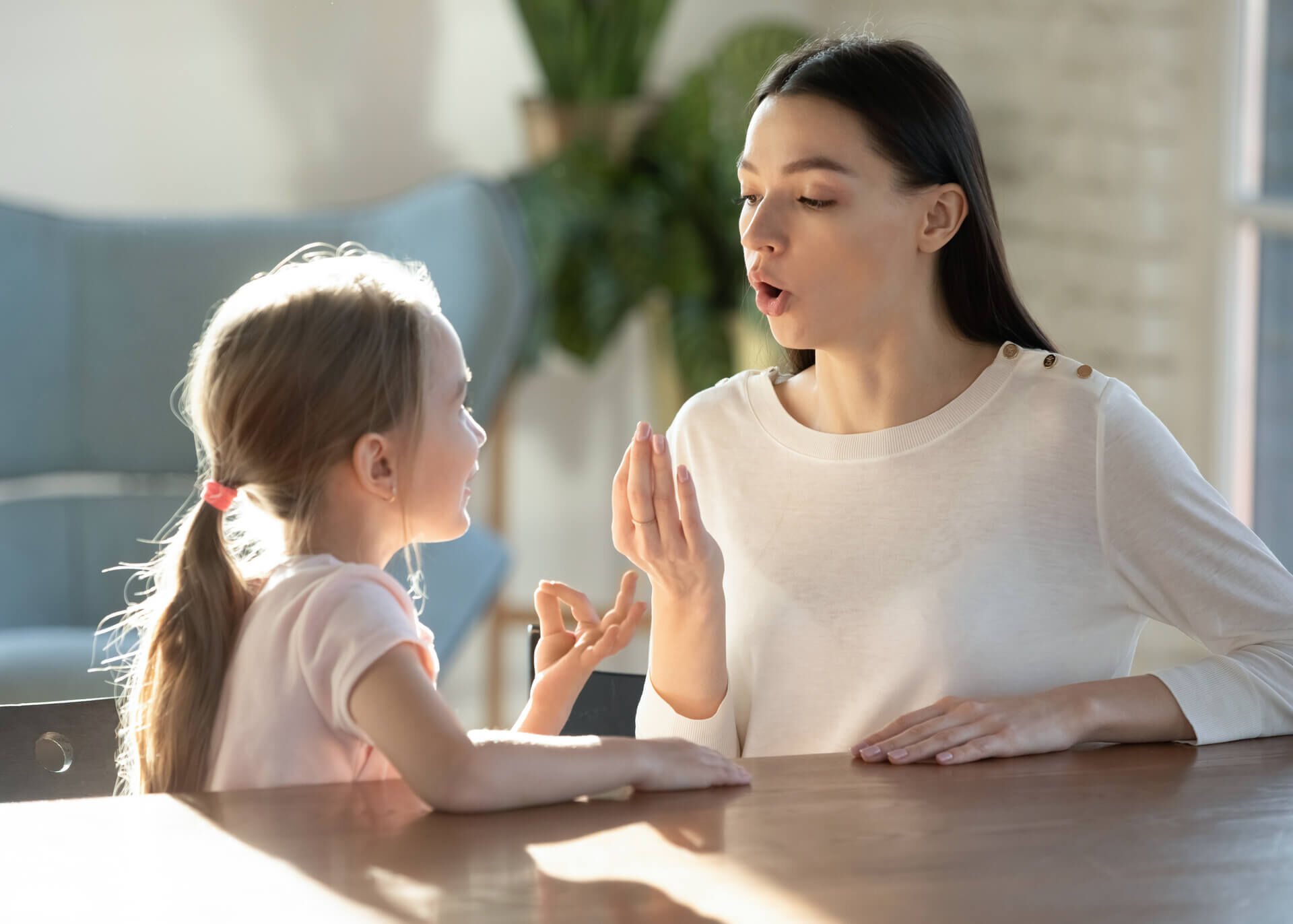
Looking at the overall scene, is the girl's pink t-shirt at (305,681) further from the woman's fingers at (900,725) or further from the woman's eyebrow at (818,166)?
the woman's eyebrow at (818,166)

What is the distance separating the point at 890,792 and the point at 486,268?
2.17 m

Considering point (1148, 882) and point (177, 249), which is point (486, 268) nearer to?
point (177, 249)

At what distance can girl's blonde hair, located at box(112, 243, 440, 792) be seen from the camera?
3.58 feet

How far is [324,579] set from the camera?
1050 mm

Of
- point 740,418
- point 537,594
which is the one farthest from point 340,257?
point 740,418

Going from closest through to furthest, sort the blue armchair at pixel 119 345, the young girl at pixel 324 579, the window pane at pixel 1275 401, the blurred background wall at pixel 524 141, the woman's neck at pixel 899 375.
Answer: the young girl at pixel 324 579
the woman's neck at pixel 899 375
the blue armchair at pixel 119 345
the window pane at pixel 1275 401
the blurred background wall at pixel 524 141

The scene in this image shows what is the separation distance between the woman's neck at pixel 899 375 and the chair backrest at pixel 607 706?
0.33 m

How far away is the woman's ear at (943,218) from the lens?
55.9 inches

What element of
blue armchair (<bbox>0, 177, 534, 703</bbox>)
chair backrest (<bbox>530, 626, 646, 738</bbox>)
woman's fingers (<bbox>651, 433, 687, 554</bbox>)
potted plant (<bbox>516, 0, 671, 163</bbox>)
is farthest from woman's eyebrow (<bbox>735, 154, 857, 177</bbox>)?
potted plant (<bbox>516, 0, 671, 163</bbox>)

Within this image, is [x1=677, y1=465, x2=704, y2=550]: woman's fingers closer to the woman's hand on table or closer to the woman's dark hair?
the woman's hand on table

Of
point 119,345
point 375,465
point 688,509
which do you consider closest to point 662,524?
point 688,509

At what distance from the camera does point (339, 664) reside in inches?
38.8

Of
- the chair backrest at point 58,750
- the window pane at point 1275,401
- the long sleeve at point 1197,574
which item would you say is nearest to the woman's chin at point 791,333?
the long sleeve at point 1197,574

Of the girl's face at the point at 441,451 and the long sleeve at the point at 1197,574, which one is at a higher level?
the girl's face at the point at 441,451
